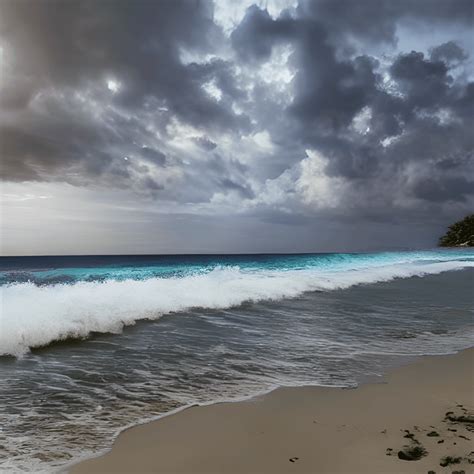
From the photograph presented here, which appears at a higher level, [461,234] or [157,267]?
[461,234]

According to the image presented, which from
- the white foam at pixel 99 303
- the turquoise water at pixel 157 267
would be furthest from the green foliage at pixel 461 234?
the white foam at pixel 99 303

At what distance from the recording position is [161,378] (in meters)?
5.88

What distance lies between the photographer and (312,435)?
388 centimetres

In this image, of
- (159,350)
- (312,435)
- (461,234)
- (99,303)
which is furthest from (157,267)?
(461,234)

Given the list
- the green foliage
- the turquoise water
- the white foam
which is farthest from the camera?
the green foliage

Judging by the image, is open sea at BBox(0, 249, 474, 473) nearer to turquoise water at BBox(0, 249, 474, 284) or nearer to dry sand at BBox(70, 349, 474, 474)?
dry sand at BBox(70, 349, 474, 474)

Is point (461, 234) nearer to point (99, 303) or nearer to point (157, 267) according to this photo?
point (157, 267)

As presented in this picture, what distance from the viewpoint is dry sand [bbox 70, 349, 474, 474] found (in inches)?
131

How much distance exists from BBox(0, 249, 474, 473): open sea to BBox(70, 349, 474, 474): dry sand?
373mm

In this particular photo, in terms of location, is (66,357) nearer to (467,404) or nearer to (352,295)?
(467,404)

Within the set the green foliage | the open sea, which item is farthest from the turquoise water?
the green foliage

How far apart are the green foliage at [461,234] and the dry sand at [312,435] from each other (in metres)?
121

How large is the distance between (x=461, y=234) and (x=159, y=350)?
423 feet

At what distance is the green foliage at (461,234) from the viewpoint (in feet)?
366
